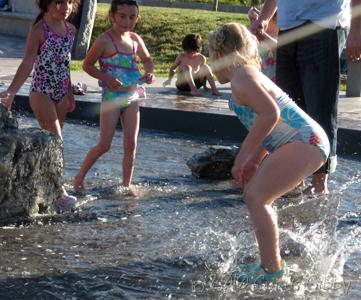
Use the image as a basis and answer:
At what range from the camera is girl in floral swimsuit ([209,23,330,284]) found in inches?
158

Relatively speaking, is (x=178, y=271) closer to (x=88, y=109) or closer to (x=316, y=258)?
(x=316, y=258)

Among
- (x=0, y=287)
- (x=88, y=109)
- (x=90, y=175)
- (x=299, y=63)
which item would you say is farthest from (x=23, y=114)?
(x=0, y=287)

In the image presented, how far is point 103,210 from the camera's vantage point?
5.32m

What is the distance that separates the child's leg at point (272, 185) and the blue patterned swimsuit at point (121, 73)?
1989mm

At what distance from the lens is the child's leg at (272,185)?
402 cm

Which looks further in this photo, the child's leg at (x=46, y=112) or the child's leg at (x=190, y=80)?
the child's leg at (x=190, y=80)

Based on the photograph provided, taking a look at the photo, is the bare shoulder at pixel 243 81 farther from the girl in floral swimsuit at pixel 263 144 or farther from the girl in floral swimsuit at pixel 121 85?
the girl in floral swimsuit at pixel 121 85

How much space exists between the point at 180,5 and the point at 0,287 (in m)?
27.6

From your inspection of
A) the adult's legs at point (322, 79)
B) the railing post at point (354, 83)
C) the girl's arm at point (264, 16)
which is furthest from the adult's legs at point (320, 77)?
the railing post at point (354, 83)

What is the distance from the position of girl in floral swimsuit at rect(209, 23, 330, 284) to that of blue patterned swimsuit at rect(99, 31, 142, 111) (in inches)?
70.8

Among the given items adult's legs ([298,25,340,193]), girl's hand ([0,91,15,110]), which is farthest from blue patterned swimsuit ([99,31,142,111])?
adult's legs ([298,25,340,193])

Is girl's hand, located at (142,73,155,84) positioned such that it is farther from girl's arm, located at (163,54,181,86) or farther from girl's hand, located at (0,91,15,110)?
girl's arm, located at (163,54,181,86)

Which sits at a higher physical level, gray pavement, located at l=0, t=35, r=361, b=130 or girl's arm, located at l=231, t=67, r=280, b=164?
girl's arm, located at l=231, t=67, r=280, b=164

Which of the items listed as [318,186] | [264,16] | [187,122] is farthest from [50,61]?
[187,122]
